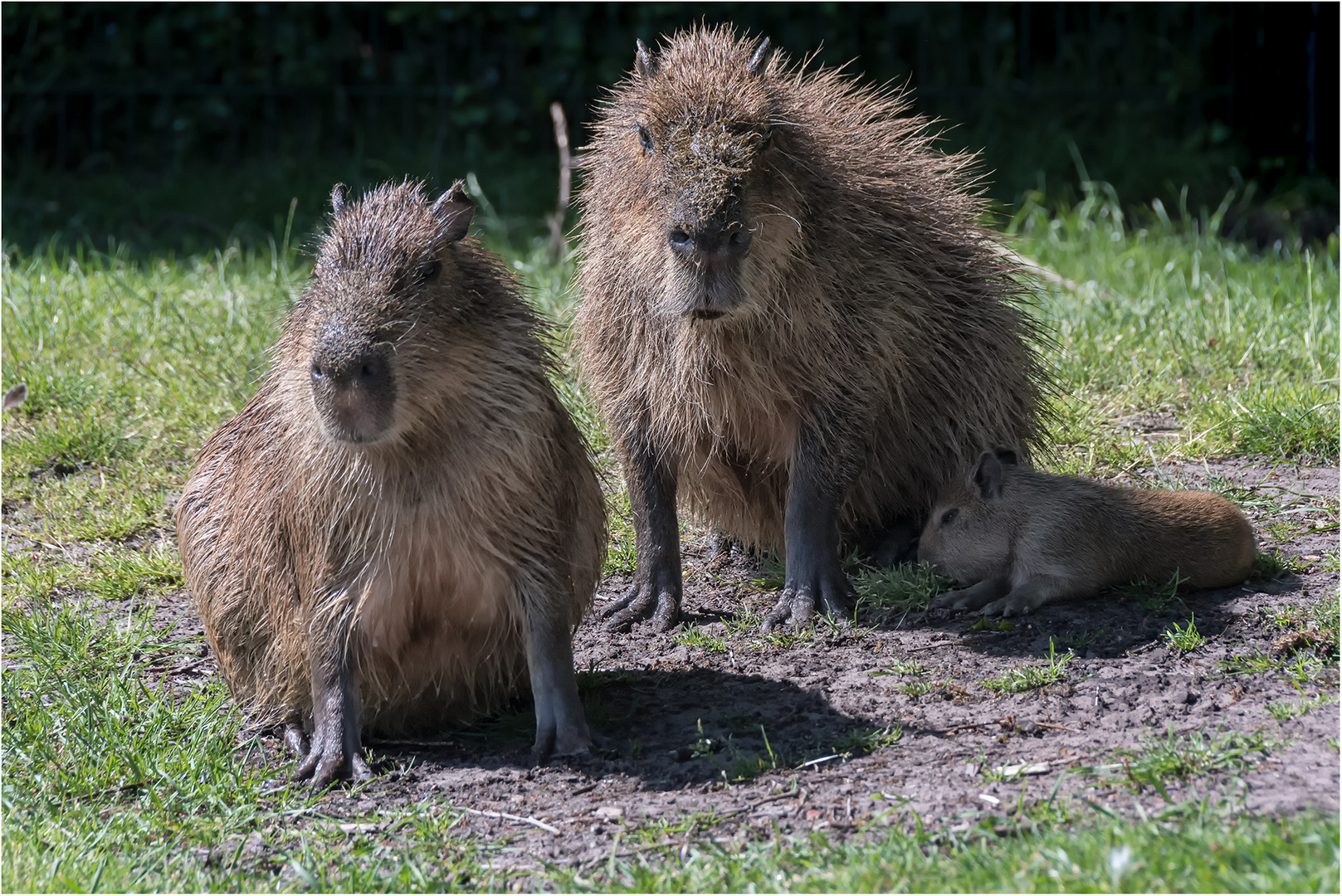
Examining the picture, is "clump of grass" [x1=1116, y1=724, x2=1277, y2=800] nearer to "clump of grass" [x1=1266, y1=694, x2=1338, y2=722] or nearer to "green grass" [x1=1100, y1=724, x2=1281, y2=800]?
"green grass" [x1=1100, y1=724, x2=1281, y2=800]

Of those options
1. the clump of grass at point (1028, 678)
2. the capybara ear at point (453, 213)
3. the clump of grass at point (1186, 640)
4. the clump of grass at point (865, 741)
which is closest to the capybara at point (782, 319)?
the capybara ear at point (453, 213)

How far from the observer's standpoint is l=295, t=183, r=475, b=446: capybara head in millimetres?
3062

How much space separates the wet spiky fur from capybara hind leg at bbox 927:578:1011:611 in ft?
1.65

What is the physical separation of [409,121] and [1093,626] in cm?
712

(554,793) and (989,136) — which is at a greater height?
(989,136)

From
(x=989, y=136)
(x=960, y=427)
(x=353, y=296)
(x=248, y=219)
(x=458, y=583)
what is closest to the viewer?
(x=353, y=296)

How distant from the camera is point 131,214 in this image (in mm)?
8914

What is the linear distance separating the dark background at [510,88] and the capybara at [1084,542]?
5.40 metres

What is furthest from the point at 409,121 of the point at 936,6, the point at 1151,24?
the point at 1151,24

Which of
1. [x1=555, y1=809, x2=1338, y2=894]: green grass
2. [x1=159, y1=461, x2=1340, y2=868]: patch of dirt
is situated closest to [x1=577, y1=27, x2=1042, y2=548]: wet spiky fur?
[x1=159, y1=461, x2=1340, y2=868]: patch of dirt

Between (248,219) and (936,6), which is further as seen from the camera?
(936,6)

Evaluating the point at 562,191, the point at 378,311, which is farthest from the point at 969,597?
the point at 562,191

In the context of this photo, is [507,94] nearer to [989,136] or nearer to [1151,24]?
[989,136]

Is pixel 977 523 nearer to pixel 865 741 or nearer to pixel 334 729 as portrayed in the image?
pixel 865 741
